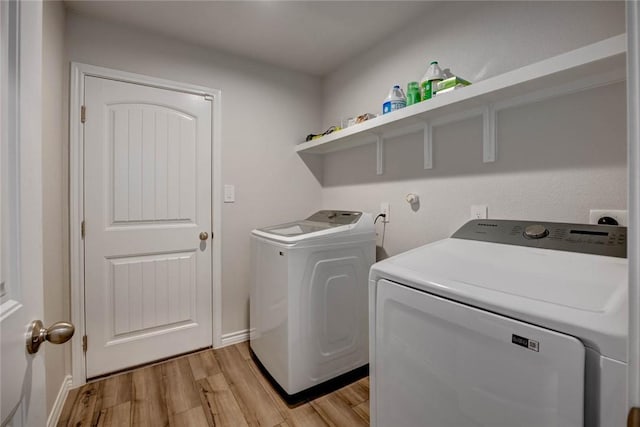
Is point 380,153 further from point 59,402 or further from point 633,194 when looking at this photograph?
point 59,402

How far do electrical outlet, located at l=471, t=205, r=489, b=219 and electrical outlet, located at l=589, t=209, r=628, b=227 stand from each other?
1.30ft

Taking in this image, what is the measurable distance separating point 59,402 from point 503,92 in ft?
9.07

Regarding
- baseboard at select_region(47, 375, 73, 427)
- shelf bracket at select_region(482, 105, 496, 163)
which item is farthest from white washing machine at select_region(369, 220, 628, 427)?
baseboard at select_region(47, 375, 73, 427)

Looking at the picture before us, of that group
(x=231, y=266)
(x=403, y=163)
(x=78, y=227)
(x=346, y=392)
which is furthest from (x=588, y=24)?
(x=78, y=227)

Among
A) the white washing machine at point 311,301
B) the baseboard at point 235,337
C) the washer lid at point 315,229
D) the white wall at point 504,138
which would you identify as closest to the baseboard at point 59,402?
the baseboard at point 235,337

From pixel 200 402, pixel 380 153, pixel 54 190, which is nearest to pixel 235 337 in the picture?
pixel 200 402

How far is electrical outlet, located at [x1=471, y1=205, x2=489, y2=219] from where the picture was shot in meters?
1.45

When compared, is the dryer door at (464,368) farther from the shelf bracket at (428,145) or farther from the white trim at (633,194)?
the shelf bracket at (428,145)

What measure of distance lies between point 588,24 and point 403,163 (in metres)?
1.02

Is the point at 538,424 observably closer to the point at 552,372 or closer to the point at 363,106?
the point at 552,372

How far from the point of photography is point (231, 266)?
2.27 meters

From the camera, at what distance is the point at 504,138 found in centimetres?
139

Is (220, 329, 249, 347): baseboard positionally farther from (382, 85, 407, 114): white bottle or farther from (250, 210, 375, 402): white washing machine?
(382, 85, 407, 114): white bottle

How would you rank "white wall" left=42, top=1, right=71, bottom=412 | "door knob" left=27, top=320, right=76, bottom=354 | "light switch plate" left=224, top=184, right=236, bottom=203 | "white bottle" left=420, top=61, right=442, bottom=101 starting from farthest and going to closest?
"light switch plate" left=224, top=184, right=236, bottom=203 < "white bottle" left=420, top=61, right=442, bottom=101 < "white wall" left=42, top=1, right=71, bottom=412 < "door knob" left=27, top=320, right=76, bottom=354
